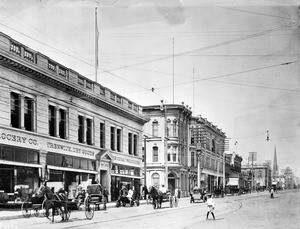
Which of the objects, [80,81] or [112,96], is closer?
[80,81]

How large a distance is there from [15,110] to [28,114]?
1326 mm

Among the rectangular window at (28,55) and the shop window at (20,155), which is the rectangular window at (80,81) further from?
the shop window at (20,155)

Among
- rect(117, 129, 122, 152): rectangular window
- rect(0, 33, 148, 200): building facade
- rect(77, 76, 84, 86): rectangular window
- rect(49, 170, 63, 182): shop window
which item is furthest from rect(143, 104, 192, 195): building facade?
rect(49, 170, 63, 182): shop window

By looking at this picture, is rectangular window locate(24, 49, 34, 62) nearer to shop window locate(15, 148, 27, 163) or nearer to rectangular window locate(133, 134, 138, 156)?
shop window locate(15, 148, 27, 163)

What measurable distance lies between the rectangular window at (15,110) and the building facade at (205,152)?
38328 millimetres

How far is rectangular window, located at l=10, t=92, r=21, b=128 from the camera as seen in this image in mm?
25611

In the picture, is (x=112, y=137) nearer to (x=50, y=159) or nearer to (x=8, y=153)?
(x=50, y=159)

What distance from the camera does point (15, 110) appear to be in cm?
2605

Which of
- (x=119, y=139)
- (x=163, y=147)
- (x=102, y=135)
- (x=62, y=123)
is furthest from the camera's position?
(x=163, y=147)

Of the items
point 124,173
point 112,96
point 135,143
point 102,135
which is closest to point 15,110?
point 102,135

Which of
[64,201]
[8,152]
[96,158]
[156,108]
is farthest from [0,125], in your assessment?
[156,108]

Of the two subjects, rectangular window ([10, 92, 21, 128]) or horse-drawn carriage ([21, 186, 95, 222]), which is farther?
rectangular window ([10, 92, 21, 128])

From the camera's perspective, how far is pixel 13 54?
2522 cm

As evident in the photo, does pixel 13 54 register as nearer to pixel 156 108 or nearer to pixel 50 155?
pixel 50 155
